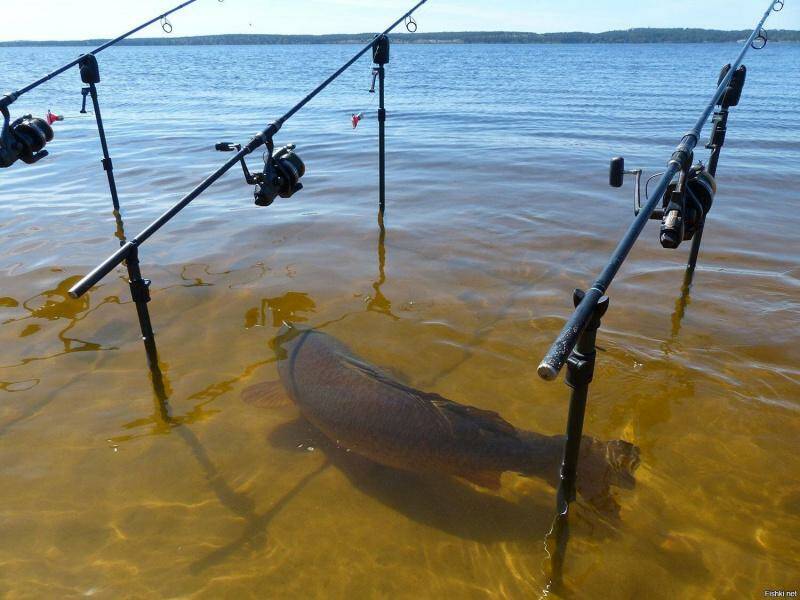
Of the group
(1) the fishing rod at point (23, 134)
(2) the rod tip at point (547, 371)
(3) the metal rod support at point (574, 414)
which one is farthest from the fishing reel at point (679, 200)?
(1) the fishing rod at point (23, 134)

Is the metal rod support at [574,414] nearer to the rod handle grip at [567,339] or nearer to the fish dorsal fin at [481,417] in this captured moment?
the rod handle grip at [567,339]

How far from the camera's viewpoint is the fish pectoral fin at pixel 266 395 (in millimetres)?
4359

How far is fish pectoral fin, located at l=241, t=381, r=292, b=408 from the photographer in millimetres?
4359

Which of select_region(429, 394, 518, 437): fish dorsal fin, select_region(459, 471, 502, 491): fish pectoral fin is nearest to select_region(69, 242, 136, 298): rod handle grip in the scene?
select_region(429, 394, 518, 437): fish dorsal fin

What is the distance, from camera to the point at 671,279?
20.7ft

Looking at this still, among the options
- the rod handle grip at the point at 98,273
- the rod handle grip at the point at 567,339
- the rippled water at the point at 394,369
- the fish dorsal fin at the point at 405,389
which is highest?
the rod handle grip at the point at 567,339

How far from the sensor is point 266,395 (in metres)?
4.44

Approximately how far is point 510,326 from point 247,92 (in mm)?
27845

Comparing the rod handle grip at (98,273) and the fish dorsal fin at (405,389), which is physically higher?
the rod handle grip at (98,273)

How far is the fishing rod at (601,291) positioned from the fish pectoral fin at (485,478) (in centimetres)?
37

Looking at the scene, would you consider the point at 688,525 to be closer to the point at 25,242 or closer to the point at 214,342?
the point at 214,342

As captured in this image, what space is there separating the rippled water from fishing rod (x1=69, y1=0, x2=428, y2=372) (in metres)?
0.93

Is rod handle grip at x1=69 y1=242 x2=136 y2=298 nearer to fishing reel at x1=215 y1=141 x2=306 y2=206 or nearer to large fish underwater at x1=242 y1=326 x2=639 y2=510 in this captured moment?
large fish underwater at x1=242 y1=326 x2=639 y2=510

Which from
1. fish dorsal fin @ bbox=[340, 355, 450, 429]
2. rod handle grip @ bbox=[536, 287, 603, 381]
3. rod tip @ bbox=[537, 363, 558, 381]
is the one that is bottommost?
fish dorsal fin @ bbox=[340, 355, 450, 429]
